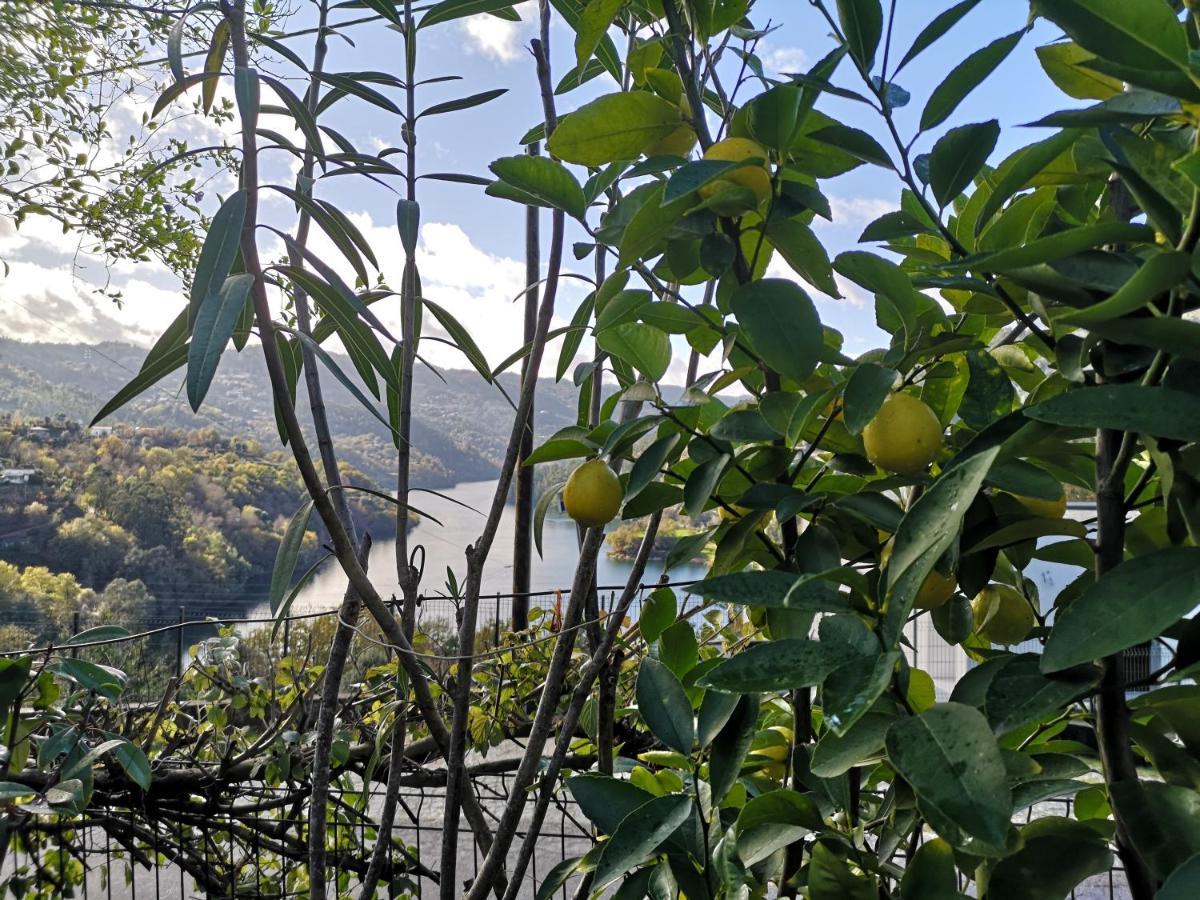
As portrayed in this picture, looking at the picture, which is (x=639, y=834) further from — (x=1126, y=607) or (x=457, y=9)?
(x=457, y=9)

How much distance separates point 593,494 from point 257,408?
217cm

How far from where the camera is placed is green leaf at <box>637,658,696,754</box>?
0.41 metres

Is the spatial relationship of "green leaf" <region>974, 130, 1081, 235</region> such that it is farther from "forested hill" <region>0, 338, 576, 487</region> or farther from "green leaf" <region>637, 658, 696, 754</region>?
"forested hill" <region>0, 338, 576, 487</region>

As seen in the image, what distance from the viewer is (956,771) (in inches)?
8.9

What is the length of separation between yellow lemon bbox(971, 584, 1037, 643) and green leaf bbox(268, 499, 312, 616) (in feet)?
1.39

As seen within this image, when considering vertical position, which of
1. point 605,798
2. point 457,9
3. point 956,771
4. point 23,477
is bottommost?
point 23,477

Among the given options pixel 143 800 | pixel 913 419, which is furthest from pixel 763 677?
pixel 143 800

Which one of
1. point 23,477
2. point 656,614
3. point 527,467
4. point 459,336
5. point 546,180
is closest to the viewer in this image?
point 546,180

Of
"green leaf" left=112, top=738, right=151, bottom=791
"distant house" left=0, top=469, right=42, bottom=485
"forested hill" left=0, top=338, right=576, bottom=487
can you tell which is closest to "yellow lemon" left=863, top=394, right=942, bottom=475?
"green leaf" left=112, top=738, right=151, bottom=791

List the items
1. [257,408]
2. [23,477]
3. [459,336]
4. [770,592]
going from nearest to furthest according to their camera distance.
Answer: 1. [770,592]
2. [459,336]
3. [257,408]
4. [23,477]

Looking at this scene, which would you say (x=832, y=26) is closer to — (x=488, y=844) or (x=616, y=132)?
(x=616, y=132)

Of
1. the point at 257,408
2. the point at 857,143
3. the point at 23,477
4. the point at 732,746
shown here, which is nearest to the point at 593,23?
→ the point at 857,143

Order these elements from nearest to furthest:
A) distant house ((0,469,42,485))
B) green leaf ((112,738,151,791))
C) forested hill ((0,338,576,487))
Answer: green leaf ((112,738,151,791)), forested hill ((0,338,576,487)), distant house ((0,469,42,485))

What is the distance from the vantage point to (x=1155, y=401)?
0.23 m
